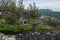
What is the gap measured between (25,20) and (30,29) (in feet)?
4.03

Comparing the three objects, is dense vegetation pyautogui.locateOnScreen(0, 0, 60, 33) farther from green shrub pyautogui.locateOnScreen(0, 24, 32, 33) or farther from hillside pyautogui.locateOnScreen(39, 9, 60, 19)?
hillside pyautogui.locateOnScreen(39, 9, 60, 19)

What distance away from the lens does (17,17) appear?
8.52 m

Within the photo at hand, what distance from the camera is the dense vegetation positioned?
7004mm

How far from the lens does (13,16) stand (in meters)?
8.11

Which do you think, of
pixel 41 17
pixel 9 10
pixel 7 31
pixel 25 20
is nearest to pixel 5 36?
pixel 7 31

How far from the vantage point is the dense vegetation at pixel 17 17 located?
276 inches

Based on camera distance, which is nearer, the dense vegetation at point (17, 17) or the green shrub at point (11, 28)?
the green shrub at point (11, 28)

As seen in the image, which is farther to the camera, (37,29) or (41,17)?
(41,17)

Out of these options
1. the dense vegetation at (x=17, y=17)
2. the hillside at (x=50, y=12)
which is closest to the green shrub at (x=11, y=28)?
the dense vegetation at (x=17, y=17)

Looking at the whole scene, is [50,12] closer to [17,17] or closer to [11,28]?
[17,17]

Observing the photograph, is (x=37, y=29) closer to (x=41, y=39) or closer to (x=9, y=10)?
(x=41, y=39)

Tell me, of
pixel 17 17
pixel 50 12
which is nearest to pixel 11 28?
pixel 17 17

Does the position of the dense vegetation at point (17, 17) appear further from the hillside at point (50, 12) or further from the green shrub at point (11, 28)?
the hillside at point (50, 12)

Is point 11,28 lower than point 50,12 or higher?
higher
